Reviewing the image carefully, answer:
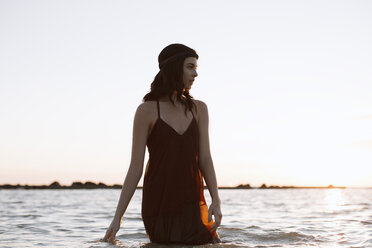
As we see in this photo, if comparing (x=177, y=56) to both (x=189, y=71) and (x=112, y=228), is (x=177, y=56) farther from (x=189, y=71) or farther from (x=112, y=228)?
(x=112, y=228)

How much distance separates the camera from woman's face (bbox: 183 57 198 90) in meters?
4.07

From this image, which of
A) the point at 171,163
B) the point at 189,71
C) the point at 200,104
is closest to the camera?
the point at 171,163

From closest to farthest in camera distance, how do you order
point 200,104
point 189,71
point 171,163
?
point 171,163
point 189,71
point 200,104

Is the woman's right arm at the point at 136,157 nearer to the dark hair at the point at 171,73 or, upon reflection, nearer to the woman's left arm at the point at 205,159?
the dark hair at the point at 171,73

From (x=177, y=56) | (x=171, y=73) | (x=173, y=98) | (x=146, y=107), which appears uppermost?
(x=177, y=56)

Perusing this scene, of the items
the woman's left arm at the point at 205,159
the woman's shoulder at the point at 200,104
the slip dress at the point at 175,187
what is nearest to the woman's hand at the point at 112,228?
the slip dress at the point at 175,187

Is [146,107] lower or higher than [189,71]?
lower

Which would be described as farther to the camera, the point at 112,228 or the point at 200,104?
the point at 200,104

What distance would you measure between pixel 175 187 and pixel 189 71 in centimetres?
100

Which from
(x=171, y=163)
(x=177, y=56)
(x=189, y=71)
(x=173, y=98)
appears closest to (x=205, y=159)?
(x=171, y=163)

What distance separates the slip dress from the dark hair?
24 centimetres

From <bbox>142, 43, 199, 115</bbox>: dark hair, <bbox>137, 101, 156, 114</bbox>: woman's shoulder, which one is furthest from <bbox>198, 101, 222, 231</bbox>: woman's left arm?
<bbox>137, 101, 156, 114</bbox>: woman's shoulder

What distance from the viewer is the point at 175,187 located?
13.1 feet

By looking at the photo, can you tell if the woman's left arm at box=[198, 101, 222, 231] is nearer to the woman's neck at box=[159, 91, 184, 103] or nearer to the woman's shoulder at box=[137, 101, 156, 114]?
the woman's neck at box=[159, 91, 184, 103]
